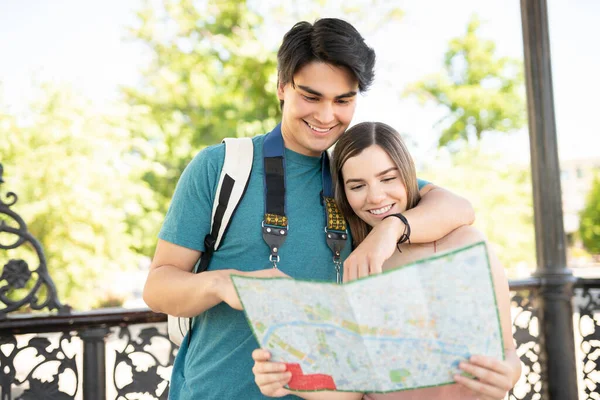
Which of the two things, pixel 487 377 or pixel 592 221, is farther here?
pixel 592 221

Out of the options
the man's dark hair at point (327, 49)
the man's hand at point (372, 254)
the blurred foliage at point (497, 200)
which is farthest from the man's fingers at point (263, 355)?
the blurred foliage at point (497, 200)

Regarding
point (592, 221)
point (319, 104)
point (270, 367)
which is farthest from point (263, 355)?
point (592, 221)

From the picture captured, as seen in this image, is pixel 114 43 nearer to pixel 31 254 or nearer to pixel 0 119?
pixel 0 119

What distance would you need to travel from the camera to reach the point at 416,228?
54.5 inches

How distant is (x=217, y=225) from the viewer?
4.87 feet

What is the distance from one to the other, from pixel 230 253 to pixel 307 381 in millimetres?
440

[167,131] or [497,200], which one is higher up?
[167,131]

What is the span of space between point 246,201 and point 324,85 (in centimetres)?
36

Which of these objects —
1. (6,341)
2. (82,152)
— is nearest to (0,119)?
(82,152)

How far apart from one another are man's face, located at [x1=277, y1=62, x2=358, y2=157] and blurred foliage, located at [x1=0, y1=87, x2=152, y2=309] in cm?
765

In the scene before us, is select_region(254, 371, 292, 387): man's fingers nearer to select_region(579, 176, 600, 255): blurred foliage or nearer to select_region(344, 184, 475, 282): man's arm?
select_region(344, 184, 475, 282): man's arm

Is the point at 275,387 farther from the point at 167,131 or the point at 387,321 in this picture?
the point at 167,131

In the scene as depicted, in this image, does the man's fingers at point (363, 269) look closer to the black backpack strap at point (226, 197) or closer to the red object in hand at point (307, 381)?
the red object in hand at point (307, 381)

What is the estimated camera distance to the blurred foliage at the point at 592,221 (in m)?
21.3
